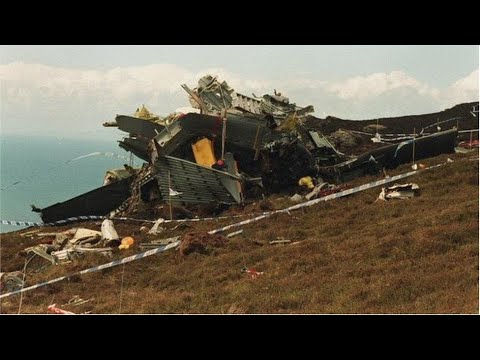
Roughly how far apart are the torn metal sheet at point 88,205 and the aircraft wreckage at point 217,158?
0.04 meters

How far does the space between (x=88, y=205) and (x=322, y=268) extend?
1319 cm

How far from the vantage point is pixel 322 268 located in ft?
37.5

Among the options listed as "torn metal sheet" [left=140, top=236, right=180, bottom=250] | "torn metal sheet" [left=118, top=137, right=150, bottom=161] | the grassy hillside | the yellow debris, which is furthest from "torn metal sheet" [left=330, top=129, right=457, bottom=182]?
"torn metal sheet" [left=140, top=236, right=180, bottom=250]

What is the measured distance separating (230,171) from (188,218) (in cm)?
252

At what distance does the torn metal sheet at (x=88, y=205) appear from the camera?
854 inches

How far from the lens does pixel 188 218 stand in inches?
757

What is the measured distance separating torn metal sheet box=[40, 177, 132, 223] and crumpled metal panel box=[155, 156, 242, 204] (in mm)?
3094

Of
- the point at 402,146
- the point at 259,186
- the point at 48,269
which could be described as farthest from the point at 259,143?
the point at 48,269

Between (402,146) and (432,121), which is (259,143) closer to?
(402,146)

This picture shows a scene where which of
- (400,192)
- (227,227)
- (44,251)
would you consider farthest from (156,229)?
(400,192)

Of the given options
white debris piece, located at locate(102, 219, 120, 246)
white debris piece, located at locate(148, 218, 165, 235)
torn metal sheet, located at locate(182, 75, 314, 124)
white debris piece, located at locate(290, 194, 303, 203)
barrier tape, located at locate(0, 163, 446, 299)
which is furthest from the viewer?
torn metal sheet, located at locate(182, 75, 314, 124)

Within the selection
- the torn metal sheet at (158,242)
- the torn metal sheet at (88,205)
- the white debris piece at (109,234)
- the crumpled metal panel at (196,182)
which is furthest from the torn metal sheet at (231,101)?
the torn metal sheet at (158,242)

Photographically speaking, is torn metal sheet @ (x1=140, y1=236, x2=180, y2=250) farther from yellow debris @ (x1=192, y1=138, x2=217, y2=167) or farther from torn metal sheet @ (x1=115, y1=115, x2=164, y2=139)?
torn metal sheet @ (x1=115, y1=115, x2=164, y2=139)

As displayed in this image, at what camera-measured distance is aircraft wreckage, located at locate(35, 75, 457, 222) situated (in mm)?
19828
